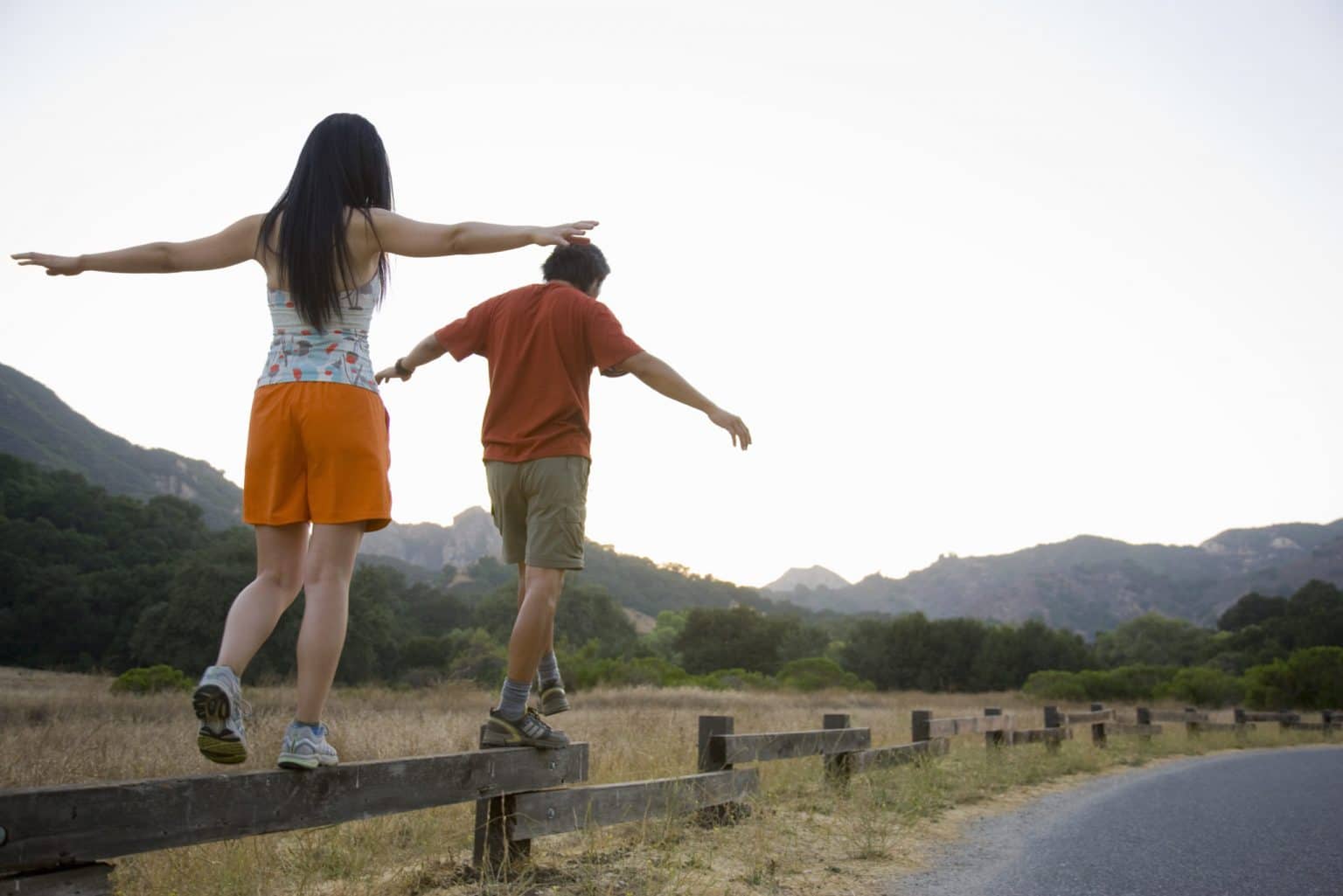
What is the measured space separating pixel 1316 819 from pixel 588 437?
22.4 ft

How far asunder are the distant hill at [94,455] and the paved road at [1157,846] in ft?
253

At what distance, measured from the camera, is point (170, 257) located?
10.1 feet

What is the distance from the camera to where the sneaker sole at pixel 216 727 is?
2.62m

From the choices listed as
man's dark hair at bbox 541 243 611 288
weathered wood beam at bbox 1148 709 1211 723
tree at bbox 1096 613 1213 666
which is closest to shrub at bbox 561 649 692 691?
weathered wood beam at bbox 1148 709 1211 723

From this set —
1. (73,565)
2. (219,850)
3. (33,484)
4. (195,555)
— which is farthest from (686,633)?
(219,850)

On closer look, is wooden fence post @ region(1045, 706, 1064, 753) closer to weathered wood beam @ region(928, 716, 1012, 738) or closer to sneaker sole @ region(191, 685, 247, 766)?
weathered wood beam @ region(928, 716, 1012, 738)

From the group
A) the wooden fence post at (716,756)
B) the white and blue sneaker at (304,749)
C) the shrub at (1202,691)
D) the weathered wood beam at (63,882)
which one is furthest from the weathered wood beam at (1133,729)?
the shrub at (1202,691)

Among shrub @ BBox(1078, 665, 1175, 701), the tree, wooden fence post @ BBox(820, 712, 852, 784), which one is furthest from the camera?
the tree

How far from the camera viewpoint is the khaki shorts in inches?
151

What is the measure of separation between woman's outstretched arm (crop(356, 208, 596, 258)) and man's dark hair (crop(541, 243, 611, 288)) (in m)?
1.22

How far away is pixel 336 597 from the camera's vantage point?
292 cm

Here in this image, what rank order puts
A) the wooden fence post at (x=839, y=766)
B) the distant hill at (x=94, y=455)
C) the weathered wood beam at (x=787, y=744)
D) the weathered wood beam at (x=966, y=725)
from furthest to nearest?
the distant hill at (x=94, y=455)
the weathered wood beam at (x=966, y=725)
the wooden fence post at (x=839, y=766)
the weathered wood beam at (x=787, y=744)

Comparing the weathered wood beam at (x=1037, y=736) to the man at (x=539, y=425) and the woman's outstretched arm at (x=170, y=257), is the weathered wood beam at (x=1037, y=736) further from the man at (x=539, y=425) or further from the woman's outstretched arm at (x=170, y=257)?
the woman's outstretched arm at (x=170, y=257)

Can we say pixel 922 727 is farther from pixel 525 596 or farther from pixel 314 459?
pixel 314 459
